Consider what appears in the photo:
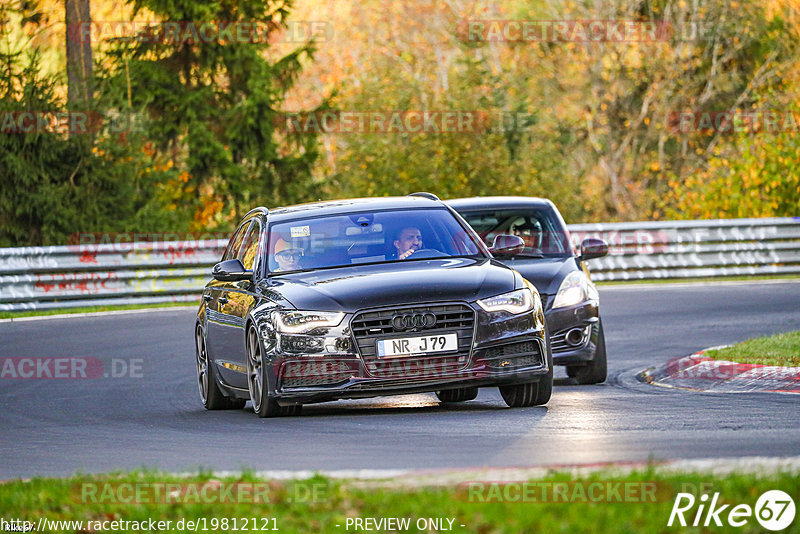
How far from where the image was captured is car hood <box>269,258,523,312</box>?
11.0 meters

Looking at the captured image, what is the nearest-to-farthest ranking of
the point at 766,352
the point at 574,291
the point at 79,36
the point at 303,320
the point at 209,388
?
1. the point at 303,320
2. the point at 209,388
3. the point at 574,291
4. the point at 766,352
5. the point at 79,36

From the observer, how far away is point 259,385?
11.7 metres

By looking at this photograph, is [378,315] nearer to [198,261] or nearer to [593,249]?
[593,249]

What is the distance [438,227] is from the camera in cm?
1268

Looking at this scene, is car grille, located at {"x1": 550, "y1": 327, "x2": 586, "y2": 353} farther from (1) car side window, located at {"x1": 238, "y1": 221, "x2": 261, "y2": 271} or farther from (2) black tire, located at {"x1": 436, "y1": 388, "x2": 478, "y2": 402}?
(1) car side window, located at {"x1": 238, "y1": 221, "x2": 261, "y2": 271}

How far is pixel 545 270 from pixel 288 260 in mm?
3033

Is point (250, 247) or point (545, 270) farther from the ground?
point (250, 247)

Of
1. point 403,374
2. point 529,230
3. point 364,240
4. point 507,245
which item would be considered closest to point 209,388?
point 364,240

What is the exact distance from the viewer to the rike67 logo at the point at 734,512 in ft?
20.2

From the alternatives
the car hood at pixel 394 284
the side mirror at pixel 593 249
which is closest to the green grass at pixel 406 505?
the car hood at pixel 394 284

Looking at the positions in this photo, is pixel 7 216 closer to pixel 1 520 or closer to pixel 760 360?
pixel 760 360

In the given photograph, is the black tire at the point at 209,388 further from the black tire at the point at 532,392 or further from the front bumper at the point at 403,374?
the black tire at the point at 532,392

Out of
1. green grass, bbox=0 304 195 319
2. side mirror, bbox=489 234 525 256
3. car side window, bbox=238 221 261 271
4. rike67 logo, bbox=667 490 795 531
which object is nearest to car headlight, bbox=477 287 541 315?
side mirror, bbox=489 234 525 256

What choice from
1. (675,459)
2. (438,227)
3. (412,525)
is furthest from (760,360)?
(412,525)
